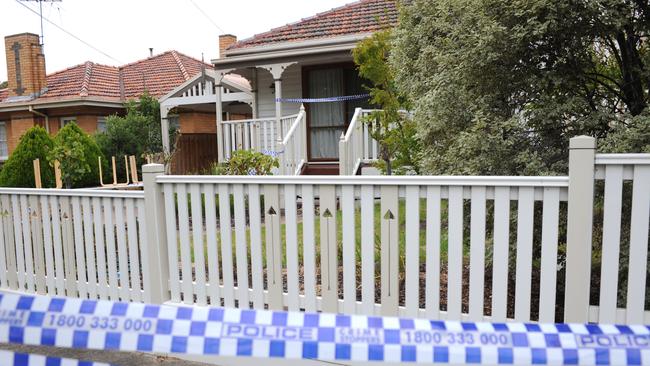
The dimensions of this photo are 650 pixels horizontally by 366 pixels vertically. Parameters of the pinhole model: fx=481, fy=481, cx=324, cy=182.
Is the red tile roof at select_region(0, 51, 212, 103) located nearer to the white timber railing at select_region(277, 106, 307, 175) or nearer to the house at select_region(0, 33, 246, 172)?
the house at select_region(0, 33, 246, 172)

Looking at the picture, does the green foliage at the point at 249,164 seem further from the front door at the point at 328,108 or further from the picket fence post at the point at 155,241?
the picket fence post at the point at 155,241

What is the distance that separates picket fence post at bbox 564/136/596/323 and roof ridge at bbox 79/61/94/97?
19.6 m

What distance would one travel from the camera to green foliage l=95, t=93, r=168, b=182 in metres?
16.2

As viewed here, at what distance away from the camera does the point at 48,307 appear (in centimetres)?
191

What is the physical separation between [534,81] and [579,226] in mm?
1358

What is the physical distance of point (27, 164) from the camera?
12.3m

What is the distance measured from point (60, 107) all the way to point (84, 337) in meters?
19.9

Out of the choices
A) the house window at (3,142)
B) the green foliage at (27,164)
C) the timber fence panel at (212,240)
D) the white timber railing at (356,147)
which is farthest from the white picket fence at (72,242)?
the house window at (3,142)

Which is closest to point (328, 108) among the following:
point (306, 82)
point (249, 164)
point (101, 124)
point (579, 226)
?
point (306, 82)

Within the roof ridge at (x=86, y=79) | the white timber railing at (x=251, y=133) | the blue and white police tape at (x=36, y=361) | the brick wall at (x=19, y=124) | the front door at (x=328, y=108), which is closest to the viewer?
the blue and white police tape at (x=36, y=361)

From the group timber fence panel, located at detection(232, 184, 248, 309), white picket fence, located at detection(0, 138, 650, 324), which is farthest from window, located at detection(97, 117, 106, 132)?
timber fence panel, located at detection(232, 184, 248, 309)

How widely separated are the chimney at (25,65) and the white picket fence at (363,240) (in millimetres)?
18333

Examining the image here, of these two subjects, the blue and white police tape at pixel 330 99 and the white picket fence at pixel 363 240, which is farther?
the blue and white police tape at pixel 330 99

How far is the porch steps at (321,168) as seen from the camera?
405 inches
